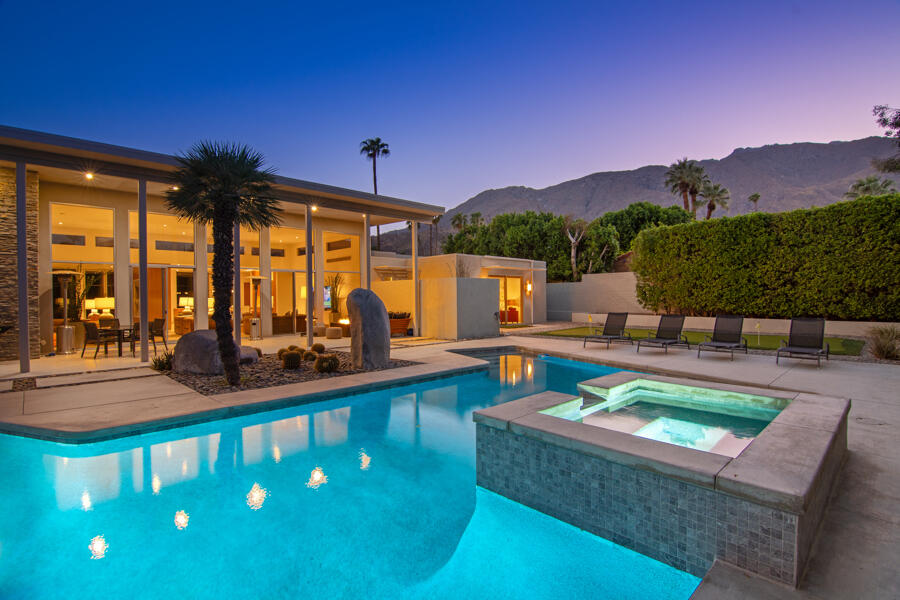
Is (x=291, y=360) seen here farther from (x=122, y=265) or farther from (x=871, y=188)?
(x=871, y=188)

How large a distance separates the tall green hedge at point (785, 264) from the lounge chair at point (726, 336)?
4.90 meters

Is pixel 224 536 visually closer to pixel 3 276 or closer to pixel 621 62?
pixel 3 276

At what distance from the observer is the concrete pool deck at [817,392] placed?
2.10 meters

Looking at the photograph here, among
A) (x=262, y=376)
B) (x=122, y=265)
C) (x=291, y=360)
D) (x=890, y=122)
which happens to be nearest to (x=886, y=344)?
(x=890, y=122)

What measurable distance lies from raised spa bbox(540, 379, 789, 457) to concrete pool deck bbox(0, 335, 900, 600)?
76 centimetres

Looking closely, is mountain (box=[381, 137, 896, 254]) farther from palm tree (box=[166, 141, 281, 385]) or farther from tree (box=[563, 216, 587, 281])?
palm tree (box=[166, 141, 281, 385])

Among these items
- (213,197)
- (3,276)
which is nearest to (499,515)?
(213,197)

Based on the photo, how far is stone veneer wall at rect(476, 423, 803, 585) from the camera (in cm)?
219

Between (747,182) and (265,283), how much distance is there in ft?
379

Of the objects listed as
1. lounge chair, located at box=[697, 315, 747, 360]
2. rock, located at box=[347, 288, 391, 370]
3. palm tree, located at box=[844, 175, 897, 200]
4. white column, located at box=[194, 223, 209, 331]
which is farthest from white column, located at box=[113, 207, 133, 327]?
palm tree, located at box=[844, 175, 897, 200]

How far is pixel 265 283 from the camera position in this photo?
47.1 ft

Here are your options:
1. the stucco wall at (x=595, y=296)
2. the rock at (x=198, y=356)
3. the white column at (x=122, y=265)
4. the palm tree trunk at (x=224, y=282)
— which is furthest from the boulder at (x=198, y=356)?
the stucco wall at (x=595, y=296)

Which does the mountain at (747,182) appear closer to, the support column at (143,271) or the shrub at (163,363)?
the support column at (143,271)

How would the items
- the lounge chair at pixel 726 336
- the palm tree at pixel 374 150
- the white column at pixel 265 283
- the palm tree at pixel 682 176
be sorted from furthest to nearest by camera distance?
the palm tree at pixel 374 150, the palm tree at pixel 682 176, the white column at pixel 265 283, the lounge chair at pixel 726 336
